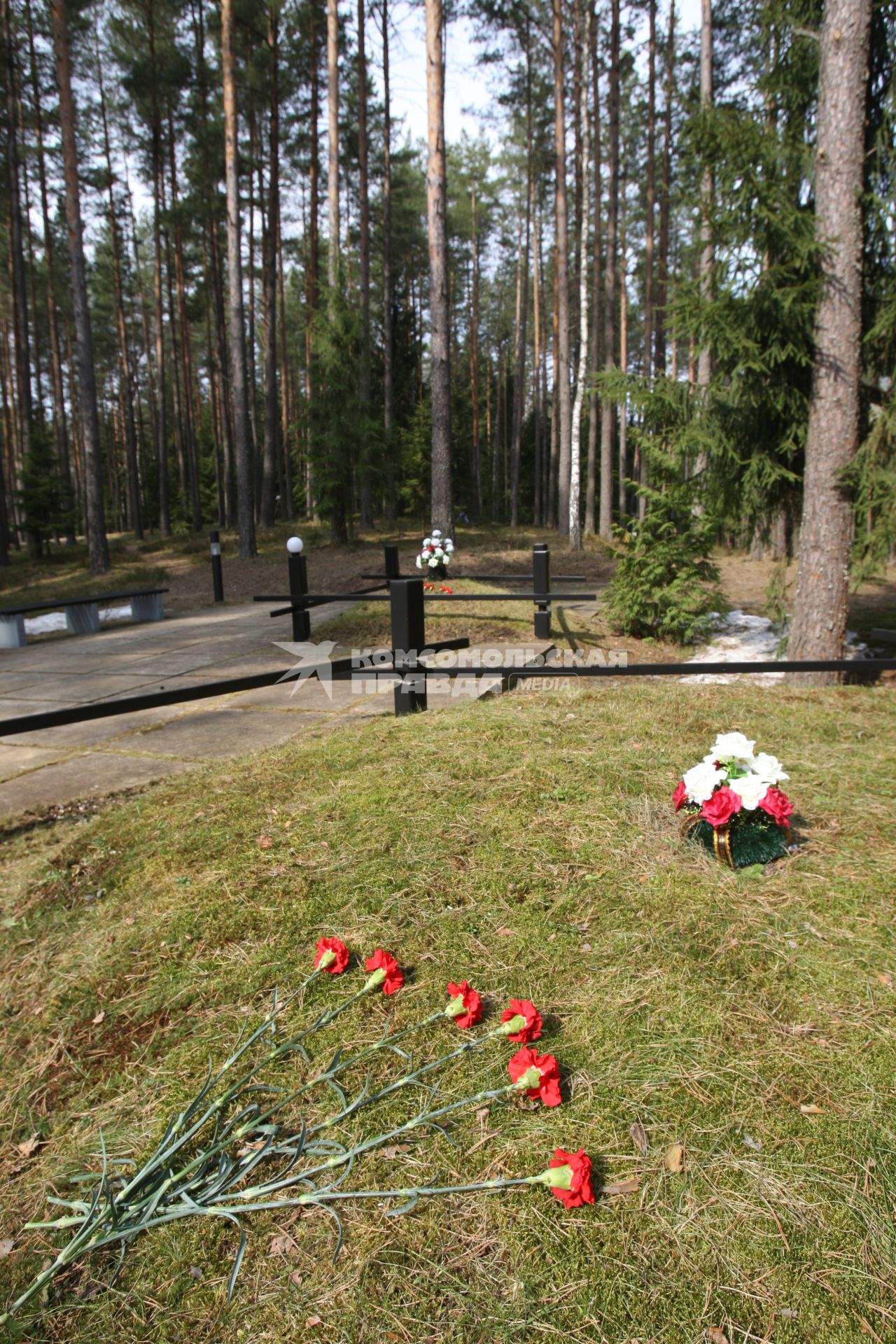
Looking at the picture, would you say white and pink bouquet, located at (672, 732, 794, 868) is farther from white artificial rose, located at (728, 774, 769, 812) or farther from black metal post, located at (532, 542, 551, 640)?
black metal post, located at (532, 542, 551, 640)

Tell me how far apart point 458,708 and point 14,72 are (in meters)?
22.1

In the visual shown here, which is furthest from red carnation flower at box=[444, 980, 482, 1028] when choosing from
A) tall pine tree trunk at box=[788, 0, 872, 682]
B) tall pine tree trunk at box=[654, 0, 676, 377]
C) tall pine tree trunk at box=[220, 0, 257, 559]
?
tall pine tree trunk at box=[654, 0, 676, 377]

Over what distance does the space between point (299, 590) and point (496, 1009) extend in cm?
590

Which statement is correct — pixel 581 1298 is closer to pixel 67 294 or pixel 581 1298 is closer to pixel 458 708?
pixel 458 708

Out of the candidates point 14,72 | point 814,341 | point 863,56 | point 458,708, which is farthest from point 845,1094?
point 14,72

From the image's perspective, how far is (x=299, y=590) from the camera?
7555 mm

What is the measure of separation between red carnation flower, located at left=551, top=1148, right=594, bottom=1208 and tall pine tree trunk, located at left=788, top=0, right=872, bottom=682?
5.36 metres

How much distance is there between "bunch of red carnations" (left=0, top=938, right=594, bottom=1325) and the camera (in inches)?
63.4

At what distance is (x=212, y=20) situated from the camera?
706 inches

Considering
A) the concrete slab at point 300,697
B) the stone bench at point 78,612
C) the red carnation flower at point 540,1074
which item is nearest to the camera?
the red carnation flower at point 540,1074

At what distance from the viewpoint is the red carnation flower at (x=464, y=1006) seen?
1999mm

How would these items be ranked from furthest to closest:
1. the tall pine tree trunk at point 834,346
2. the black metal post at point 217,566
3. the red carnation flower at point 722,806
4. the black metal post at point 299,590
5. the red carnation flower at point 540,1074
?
the black metal post at point 217,566, the black metal post at point 299,590, the tall pine tree trunk at point 834,346, the red carnation flower at point 722,806, the red carnation flower at point 540,1074

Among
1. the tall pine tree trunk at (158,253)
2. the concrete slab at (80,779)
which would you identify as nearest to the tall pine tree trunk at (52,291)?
the tall pine tree trunk at (158,253)

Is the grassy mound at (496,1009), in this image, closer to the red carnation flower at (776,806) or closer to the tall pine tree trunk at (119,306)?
the red carnation flower at (776,806)
